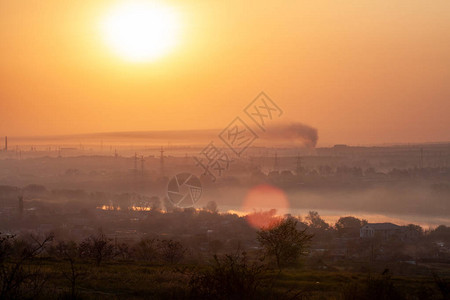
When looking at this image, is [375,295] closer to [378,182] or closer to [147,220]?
[147,220]

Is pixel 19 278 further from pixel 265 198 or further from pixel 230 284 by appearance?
pixel 265 198

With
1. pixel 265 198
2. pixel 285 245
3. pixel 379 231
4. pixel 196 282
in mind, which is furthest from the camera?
pixel 265 198

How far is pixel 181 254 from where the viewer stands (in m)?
25.4

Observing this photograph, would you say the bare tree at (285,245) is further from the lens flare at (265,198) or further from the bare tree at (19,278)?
the lens flare at (265,198)

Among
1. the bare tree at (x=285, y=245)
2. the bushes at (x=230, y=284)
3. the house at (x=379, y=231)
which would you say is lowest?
the house at (x=379, y=231)

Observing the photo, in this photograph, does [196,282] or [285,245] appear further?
[285,245]

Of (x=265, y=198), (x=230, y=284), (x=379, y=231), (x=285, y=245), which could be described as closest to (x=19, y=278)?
(x=230, y=284)

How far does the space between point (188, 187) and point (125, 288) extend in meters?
73.5

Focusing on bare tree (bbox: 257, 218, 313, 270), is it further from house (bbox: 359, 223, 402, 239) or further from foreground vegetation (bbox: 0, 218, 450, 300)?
house (bbox: 359, 223, 402, 239)

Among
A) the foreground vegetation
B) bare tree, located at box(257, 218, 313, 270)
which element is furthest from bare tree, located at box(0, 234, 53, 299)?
bare tree, located at box(257, 218, 313, 270)

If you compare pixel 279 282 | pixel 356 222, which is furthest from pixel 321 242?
pixel 279 282

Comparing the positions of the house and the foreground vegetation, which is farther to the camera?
the house

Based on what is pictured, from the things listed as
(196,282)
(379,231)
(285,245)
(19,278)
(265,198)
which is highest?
(265,198)

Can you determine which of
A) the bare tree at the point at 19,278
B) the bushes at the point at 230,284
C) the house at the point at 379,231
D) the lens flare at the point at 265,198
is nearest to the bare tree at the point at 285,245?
the bare tree at the point at 19,278
